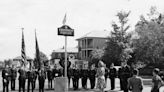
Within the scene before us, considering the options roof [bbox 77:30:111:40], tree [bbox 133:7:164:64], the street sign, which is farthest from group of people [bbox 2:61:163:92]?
roof [bbox 77:30:111:40]

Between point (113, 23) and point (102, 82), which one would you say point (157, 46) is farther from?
point (102, 82)

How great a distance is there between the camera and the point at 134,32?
2761 inches

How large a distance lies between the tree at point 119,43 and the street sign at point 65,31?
51529mm

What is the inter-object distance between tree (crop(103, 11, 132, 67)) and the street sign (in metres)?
51.5

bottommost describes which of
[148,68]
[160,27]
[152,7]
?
[148,68]

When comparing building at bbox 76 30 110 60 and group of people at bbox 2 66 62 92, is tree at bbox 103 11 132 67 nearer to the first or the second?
building at bbox 76 30 110 60

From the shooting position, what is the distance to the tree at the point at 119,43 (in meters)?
67.1

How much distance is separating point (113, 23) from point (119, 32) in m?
2.07

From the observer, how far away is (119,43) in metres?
66.8

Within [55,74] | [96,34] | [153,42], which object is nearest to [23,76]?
[55,74]

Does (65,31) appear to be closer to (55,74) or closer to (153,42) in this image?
(55,74)

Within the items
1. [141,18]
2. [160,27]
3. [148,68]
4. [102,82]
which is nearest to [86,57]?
[141,18]

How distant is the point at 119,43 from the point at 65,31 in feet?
170

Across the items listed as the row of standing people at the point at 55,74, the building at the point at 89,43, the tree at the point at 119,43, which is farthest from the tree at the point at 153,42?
the building at the point at 89,43
